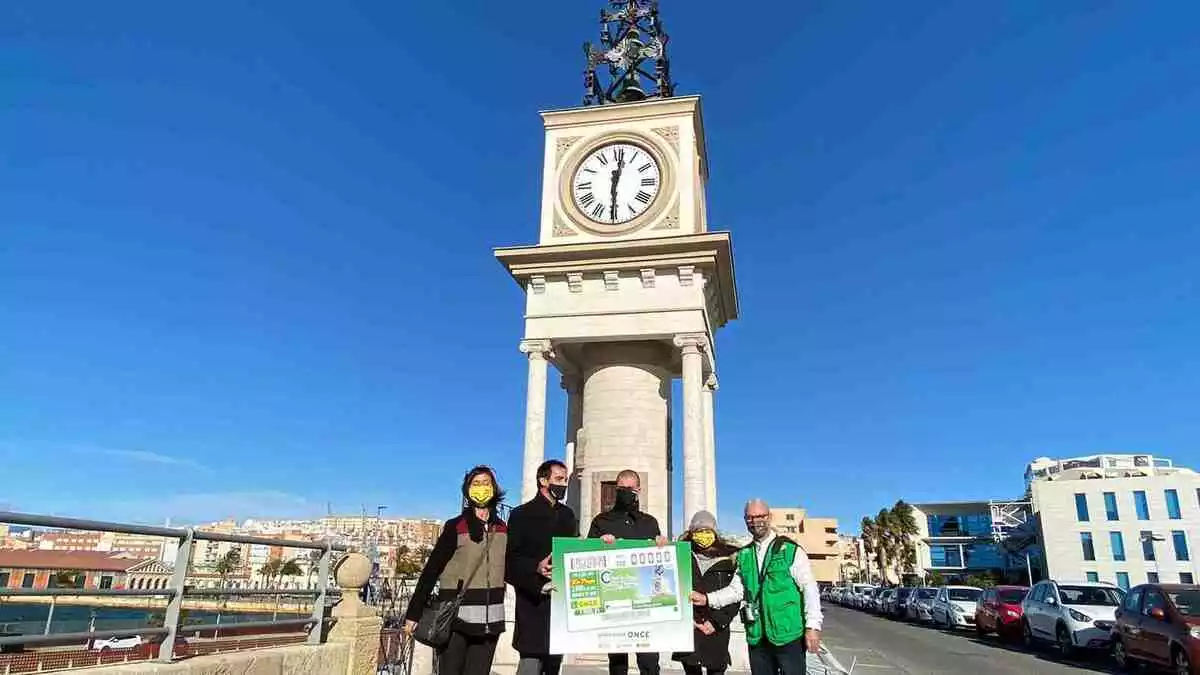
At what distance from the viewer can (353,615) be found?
7.04m

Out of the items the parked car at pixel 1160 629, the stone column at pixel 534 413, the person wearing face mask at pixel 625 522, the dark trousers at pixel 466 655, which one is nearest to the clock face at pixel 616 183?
the stone column at pixel 534 413

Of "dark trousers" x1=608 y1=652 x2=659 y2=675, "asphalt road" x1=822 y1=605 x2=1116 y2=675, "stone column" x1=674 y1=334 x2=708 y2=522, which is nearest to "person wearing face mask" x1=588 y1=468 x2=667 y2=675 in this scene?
"dark trousers" x1=608 y1=652 x2=659 y2=675

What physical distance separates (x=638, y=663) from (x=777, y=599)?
1.10 meters

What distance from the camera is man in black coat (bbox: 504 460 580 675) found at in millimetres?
4727

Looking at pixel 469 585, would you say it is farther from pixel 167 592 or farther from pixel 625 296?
pixel 625 296

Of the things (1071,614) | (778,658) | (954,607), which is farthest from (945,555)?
(778,658)

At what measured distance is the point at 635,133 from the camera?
1466cm

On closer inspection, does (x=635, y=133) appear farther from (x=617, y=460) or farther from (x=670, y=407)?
(x=617, y=460)

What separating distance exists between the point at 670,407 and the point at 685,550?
992cm

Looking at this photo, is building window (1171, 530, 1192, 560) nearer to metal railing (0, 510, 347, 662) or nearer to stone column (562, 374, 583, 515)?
stone column (562, 374, 583, 515)

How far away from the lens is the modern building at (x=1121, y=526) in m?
44.5

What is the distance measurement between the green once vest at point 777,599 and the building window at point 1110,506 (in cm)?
5369

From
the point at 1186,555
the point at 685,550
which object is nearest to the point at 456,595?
the point at 685,550

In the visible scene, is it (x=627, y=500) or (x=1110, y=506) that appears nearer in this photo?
(x=627, y=500)
